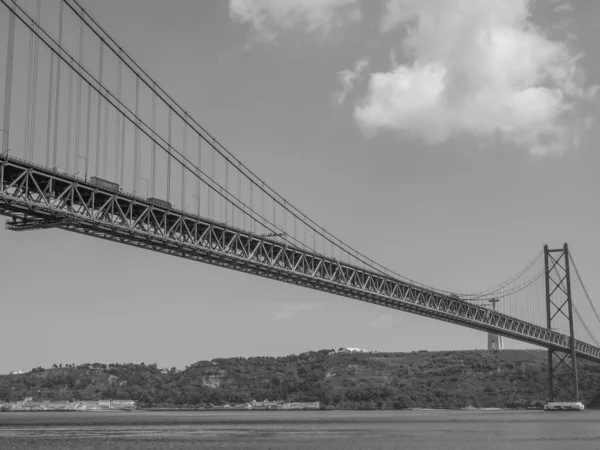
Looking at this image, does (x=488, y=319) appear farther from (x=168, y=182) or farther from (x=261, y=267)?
(x=168, y=182)

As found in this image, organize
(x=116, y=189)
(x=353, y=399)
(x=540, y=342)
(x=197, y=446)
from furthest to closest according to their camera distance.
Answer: (x=353, y=399)
(x=540, y=342)
(x=116, y=189)
(x=197, y=446)

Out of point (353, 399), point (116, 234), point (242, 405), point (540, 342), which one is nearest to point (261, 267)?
point (116, 234)

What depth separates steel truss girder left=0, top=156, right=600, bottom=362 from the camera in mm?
49000

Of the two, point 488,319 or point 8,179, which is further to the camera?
point 488,319

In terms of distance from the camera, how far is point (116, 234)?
54812 mm

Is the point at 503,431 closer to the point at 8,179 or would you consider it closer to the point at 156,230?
the point at 156,230

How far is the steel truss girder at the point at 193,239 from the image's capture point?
4900 centimetres

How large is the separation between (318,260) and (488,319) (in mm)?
32783

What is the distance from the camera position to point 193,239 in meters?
61.0

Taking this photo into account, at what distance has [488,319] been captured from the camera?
101250mm

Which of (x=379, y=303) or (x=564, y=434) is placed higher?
(x=379, y=303)

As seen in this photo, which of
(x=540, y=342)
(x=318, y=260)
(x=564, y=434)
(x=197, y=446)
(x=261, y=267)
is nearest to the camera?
(x=197, y=446)

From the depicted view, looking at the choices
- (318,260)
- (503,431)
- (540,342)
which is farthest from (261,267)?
(540,342)

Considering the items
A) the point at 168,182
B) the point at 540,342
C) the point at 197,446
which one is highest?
the point at 168,182
